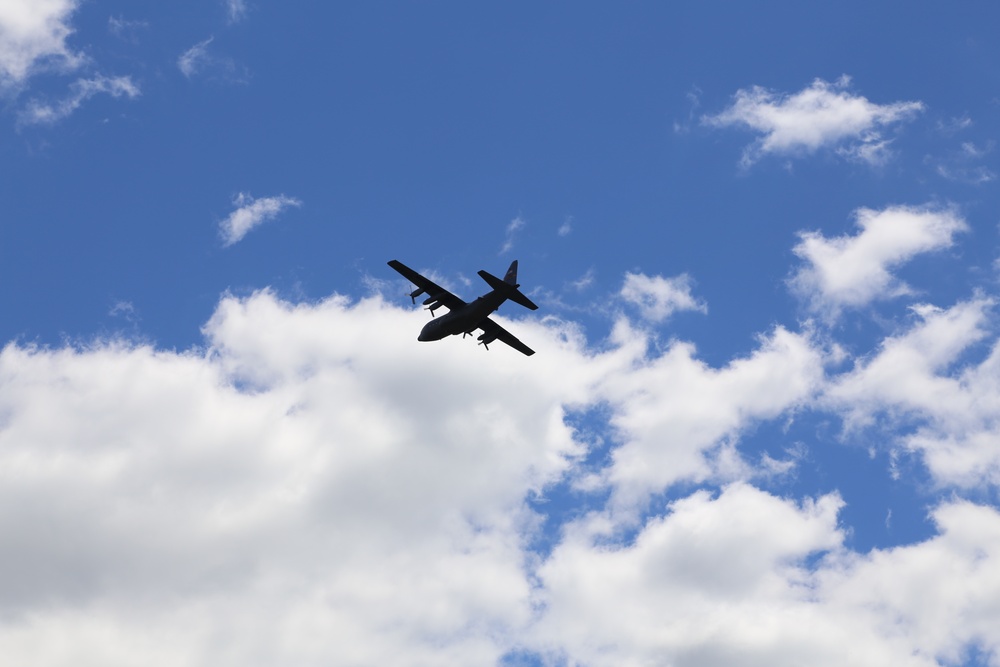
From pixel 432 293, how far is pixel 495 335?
265 inches

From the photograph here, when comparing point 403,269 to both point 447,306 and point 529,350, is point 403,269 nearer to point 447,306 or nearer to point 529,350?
point 447,306

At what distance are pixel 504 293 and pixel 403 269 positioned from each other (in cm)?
776

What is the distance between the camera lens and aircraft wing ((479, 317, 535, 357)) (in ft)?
290

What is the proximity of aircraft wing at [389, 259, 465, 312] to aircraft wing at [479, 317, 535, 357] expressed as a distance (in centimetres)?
352

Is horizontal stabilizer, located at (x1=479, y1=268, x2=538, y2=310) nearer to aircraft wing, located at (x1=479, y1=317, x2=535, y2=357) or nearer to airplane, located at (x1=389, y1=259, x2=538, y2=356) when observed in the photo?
airplane, located at (x1=389, y1=259, x2=538, y2=356)

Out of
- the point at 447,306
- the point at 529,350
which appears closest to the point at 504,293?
the point at 447,306

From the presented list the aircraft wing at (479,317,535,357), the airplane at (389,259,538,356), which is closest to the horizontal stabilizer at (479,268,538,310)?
the airplane at (389,259,538,356)

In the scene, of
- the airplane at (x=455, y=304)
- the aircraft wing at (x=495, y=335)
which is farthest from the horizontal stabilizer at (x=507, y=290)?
the aircraft wing at (x=495, y=335)

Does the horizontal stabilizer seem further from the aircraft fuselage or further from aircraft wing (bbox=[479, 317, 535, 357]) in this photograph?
aircraft wing (bbox=[479, 317, 535, 357])

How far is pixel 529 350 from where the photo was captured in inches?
3637

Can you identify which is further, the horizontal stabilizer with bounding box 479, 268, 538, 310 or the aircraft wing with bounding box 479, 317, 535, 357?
the aircraft wing with bounding box 479, 317, 535, 357

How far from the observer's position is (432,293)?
278ft

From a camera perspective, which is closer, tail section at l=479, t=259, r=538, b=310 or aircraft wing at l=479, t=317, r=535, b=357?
tail section at l=479, t=259, r=538, b=310

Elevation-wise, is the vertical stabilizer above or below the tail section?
above
